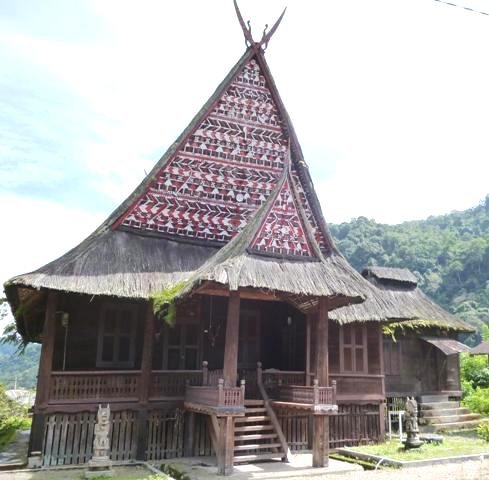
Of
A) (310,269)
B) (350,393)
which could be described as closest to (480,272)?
(350,393)

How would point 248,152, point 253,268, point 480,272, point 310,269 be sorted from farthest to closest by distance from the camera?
point 480,272 < point 248,152 < point 310,269 < point 253,268

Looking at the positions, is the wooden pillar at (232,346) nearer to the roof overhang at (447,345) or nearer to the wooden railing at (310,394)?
the wooden railing at (310,394)

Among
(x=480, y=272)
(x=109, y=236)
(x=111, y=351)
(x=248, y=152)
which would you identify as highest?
(x=480, y=272)

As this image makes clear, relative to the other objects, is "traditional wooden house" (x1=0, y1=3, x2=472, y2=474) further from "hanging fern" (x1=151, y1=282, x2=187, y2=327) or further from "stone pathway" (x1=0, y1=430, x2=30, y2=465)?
"stone pathway" (x1=0, y1=430, x2=30, y2=465)

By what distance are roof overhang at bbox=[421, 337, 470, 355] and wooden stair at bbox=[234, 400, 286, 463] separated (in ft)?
32.0

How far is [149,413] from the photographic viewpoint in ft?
40.2

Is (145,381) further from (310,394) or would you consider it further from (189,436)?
(310,394)

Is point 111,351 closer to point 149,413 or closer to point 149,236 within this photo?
point 149,413

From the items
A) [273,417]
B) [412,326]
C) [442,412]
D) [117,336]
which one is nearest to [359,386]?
[273,417]

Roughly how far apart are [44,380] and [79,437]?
1.57 m

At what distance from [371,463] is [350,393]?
3.14 meters

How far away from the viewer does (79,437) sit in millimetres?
11648

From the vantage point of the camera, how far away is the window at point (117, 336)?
1288 centimetres

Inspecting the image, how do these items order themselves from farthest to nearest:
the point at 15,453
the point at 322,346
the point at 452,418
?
the point at 452,418
the point at 15,453
the point at 322,346
